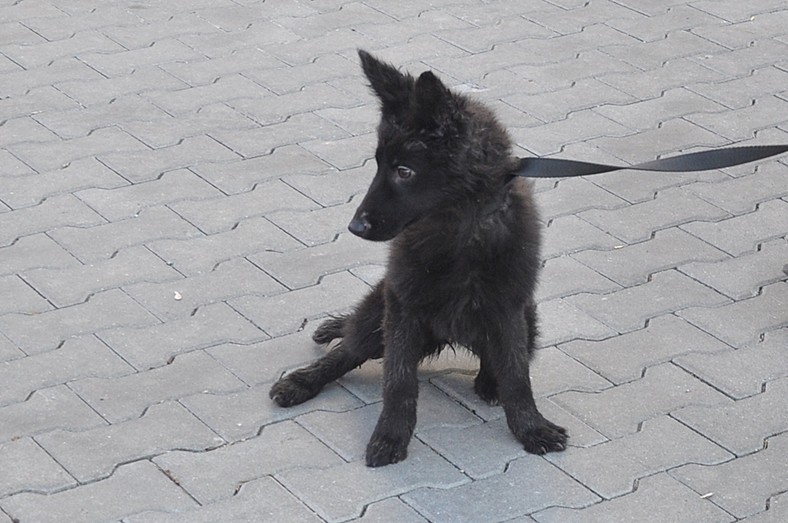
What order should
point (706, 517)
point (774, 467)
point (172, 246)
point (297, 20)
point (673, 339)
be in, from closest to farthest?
point (706, 517) < point (774, 467) < point (673, 339) < point (172, 246) < point (297, 20)

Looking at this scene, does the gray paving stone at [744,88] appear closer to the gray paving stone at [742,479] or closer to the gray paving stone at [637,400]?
the gray paving stone at [637,400]

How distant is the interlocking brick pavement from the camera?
391 centimetres

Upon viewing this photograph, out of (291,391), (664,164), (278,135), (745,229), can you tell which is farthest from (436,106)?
(278,135)

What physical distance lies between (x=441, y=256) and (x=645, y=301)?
136cm

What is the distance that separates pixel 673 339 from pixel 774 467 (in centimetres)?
79

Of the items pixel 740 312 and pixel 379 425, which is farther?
pixel 740 312

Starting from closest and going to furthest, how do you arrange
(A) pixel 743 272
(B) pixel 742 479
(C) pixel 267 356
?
(B) pixel 742 479 < (C) pixel 267 356 < (A) pixel 743 272

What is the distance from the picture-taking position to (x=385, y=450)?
3.97m

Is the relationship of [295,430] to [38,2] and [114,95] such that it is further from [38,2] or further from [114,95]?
[38,2]

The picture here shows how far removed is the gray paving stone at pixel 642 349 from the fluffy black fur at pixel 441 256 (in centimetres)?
40

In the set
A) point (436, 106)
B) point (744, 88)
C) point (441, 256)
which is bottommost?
point (744, 88)

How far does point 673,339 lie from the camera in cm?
473

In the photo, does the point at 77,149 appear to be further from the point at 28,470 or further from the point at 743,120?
the point at 743,120

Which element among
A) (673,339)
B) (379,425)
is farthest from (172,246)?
(673,339)
